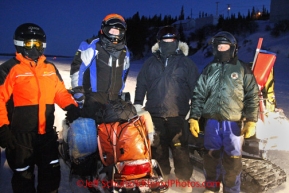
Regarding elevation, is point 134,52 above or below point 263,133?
above

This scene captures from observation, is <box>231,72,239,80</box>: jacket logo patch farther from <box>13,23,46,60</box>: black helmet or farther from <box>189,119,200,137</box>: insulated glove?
<box>13,23,46,60</box>: black helmet

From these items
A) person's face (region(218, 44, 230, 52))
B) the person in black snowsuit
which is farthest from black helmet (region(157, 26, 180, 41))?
person's face (region(218, 44, 230, 52))

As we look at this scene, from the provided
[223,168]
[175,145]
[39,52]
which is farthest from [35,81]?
[223,168]

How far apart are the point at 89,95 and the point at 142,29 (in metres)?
46.2

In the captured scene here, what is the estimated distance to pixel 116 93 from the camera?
11.9ft

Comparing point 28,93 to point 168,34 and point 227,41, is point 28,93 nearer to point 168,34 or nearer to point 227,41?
point 168,34

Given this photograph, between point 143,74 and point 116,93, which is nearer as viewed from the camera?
point 116,93

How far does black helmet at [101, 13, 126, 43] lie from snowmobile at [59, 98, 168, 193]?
1076mm

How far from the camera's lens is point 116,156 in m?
2.70

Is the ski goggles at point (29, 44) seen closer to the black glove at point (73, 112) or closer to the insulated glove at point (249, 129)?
the black glove at point (73, 112)

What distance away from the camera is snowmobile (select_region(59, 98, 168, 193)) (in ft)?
8.26

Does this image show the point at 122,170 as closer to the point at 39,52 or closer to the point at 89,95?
the point at 89,95

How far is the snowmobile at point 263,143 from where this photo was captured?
3350 mm

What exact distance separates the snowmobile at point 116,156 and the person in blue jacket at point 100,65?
1.74 ft
